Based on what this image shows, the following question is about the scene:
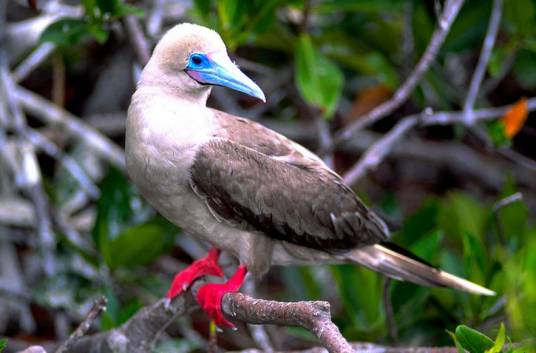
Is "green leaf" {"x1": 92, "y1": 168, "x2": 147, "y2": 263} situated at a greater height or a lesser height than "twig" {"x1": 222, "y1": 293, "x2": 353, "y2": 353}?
lesser

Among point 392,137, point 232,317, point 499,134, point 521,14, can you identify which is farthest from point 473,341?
point 521,14

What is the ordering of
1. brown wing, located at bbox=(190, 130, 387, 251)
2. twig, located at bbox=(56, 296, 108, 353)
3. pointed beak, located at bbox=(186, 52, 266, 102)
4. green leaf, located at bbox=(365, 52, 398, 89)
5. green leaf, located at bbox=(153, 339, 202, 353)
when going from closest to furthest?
twig, located at bbox=(56, 296, 108, 353)
pointed beak, located at bbox=(186, 52, 266, 102)
brown wing, located at bbox=(190, 130, 387, 251)
green leaf, located at bbox=(153, 339, 202, 353)
green leaf, located at bbox=(365, 52, 398, 89)

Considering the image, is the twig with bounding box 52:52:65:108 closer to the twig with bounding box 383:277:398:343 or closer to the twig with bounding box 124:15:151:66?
the twig with bounding box 124:15:151:66

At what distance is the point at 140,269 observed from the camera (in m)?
6.55

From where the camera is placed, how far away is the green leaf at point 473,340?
10.4 ft

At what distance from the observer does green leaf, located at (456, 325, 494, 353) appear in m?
3.18

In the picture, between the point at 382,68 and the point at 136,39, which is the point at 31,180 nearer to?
the point at 136,39

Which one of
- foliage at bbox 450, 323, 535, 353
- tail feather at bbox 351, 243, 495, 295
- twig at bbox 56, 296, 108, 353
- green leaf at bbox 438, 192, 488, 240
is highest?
foliage at bbox 450, 323, 535, 353

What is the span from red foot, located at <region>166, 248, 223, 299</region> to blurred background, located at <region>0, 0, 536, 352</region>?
1.35 ft

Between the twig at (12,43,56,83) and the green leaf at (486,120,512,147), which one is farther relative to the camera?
the twig at (12,43,56,83)

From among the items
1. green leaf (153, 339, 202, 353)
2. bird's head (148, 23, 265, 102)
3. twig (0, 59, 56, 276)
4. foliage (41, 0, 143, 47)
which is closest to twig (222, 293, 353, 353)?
bird's head (148, 23, 265, 102)

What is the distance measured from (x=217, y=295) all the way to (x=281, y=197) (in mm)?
521

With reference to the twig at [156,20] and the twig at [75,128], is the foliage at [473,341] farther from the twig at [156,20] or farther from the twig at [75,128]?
the twig at [75,128]

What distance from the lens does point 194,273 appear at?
4609 mm
